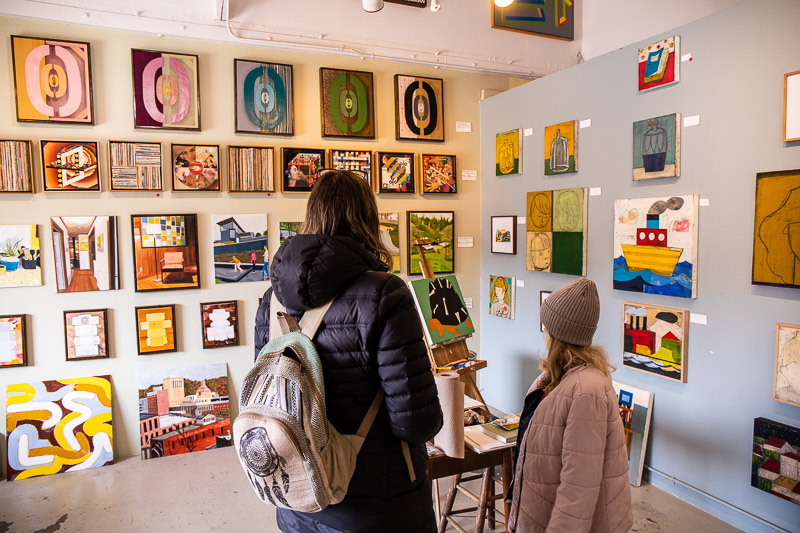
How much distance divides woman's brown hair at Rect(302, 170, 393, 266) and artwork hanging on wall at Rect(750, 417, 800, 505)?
2330 mm

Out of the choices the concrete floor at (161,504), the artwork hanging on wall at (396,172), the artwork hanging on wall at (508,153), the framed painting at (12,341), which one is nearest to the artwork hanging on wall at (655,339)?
the concrete floor at (161,504)

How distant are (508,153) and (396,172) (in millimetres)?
972

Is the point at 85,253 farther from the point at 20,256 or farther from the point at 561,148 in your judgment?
the point at 561,148

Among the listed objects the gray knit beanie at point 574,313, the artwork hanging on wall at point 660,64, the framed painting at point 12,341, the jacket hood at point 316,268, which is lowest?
the framed painting at point 12,341

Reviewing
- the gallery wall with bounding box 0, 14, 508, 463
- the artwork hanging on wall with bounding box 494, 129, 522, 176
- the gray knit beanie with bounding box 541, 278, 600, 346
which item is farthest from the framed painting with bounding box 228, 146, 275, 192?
the gray knit beanie with bounding box 541, 278, 600, 346

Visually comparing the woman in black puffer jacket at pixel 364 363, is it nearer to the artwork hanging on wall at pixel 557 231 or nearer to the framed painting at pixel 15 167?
the artwork hanging on wall at pixel 557 231

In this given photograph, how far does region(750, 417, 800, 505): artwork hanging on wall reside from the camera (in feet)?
7.89

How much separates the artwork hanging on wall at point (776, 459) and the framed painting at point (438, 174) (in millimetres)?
2846

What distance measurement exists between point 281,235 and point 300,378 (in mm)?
2930

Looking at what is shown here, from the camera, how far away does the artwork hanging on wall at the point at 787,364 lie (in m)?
2.39

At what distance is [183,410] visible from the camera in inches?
147

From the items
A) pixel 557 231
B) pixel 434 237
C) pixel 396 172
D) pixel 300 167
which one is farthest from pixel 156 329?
pixel 557 231

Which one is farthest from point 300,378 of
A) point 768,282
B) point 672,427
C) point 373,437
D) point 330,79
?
point 330,79

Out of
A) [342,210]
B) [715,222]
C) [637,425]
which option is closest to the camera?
[342,210]
